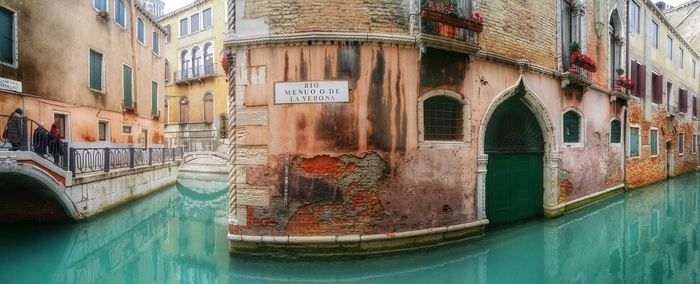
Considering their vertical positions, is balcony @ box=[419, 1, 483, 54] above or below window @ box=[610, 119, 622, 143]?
above

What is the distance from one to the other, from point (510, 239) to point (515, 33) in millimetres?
3929

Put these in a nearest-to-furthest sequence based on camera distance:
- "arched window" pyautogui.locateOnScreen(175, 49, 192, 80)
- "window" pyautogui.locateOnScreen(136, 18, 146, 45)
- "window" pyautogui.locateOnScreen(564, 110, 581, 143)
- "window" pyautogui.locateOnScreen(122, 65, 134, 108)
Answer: "window" pyautogui.locateOnScreen(564, 110, 581, 143), "window" pyautogui.locateOnScreen(122, 65, 134, 108), "window" pyautogui.locateOnScreen(136, 18, 146, 45), "arched window" pyautogui.locateOnScreen(175, 49, 192, 80)

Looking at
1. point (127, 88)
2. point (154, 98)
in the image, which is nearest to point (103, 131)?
point (127, 88)

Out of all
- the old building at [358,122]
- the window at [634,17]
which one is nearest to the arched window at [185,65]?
the old building at [358,122]

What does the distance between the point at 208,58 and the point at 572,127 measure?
2128 centimetres

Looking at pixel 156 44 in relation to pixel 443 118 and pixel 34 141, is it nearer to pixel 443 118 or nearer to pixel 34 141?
pixel 34 141

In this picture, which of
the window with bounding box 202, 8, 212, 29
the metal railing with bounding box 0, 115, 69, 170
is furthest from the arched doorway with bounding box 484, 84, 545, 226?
the window with bounding box 202, 8, 212, 29

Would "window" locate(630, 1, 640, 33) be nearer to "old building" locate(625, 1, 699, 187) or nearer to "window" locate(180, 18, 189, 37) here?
"old building" locate(625, 1, 699, 187)

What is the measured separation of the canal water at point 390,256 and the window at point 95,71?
4731 mm

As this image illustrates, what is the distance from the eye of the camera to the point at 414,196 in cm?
578

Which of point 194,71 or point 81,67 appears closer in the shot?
point 81,67

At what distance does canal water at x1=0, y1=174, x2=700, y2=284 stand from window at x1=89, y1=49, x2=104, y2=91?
4731 mm

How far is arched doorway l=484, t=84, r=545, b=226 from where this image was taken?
7.09 metres

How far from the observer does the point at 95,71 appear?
36.9ft
